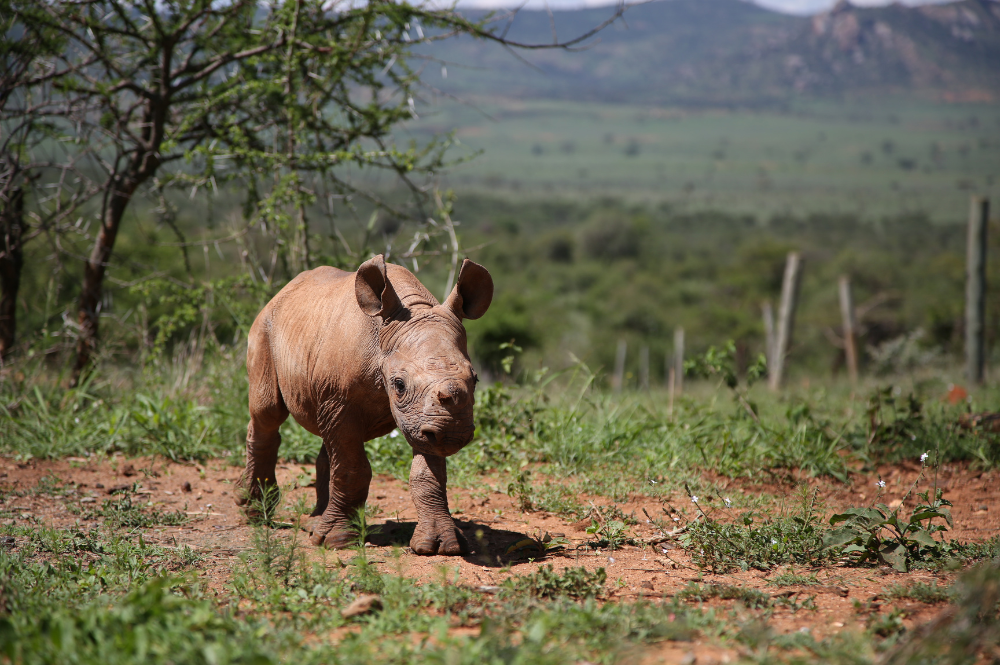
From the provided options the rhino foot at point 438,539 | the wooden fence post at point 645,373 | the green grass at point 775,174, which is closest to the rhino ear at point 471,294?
the rhino foot at point 438,539

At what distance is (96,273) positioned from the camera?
7.32m

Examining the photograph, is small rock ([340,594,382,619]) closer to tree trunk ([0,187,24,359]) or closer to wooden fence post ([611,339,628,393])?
tree trunk ([0,187,24,359])

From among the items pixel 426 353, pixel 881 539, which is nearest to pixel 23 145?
pixel 426 353

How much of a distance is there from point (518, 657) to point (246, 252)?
543 cm

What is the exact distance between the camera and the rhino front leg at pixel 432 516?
390 cm

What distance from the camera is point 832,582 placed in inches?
138

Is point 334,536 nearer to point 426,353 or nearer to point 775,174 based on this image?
point 426,353

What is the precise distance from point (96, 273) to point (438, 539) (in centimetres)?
510

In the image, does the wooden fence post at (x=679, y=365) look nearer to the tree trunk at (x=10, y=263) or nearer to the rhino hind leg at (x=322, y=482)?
the rhino hind leg at (x=322, y=482)

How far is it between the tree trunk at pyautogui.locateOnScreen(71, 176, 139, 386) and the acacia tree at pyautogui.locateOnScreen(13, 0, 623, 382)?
0.04ft

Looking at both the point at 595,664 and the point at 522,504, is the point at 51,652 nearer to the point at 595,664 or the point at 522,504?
the point at 595,664

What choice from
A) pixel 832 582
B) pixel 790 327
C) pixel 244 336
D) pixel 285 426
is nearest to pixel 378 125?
pixel 244 336

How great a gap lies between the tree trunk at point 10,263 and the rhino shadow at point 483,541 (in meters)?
4.35

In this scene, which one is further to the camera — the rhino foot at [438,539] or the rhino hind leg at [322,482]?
the rhino hind leg at [322,482]
